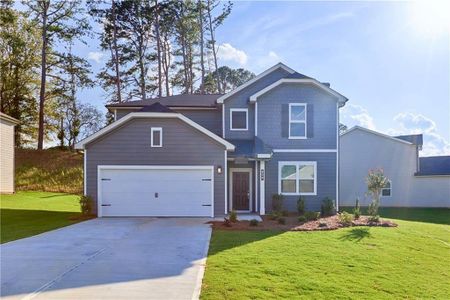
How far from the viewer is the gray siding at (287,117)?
17.9 meters

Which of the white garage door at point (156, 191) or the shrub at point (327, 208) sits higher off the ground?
the white garage door at point (156, 191)

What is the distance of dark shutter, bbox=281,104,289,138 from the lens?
58.9 ft

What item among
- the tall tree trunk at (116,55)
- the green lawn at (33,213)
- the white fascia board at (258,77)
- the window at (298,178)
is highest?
the tall tree trunk at (116,55)

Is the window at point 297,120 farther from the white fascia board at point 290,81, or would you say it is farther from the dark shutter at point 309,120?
the white fascia board at point 290,81

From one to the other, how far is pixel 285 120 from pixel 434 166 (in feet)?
50.7

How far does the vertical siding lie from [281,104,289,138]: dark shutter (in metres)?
19.2

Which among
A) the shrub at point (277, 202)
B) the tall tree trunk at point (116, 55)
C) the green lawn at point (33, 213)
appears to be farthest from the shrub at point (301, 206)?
the tall tree trunk at point (116, 55)

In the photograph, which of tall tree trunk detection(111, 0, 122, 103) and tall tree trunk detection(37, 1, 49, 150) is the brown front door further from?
tall tree trunk detection(37, 1, 49, 150)

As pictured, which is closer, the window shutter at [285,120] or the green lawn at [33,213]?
the green lawn at [33,213]

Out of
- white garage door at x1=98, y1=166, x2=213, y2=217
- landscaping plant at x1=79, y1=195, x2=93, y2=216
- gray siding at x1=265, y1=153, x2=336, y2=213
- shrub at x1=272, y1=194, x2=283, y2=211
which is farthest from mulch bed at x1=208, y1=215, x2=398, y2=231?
landscaping plant at x1=79, y1=195, x2=93, y2=216

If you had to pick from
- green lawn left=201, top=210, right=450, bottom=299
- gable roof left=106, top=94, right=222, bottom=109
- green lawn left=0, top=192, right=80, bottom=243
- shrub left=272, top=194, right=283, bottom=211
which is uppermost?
gable roof left=106, top=94, right=222, bottom=109

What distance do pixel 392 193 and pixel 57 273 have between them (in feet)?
76.5

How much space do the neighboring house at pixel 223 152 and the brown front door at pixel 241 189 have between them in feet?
0.16

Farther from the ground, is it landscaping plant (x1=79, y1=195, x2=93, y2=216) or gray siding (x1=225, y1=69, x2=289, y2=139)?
gray siding (x1=225, y1=69, x2=289, y2=139)
